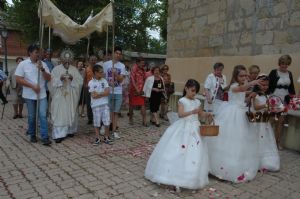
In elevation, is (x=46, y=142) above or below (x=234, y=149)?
below

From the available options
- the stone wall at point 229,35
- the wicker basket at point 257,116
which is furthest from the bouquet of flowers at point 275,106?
the stone wall at point 229,35

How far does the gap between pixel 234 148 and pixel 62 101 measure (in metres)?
4.00

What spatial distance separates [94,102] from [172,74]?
4945 mm

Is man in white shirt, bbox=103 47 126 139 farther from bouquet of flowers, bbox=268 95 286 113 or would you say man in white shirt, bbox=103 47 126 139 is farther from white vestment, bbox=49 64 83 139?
bouquet of flowers, bbox=268 95 286 113

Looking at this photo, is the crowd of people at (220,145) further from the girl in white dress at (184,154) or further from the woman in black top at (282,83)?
the woman in black top at (282,83)

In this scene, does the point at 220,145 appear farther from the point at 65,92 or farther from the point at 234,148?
the point at 65,92

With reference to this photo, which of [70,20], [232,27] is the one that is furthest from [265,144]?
[70,20]

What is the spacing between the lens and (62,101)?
7.22 m

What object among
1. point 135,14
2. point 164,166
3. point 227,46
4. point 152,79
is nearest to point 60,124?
point 152,79

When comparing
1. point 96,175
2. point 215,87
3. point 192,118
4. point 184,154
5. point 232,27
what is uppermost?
point 232,27

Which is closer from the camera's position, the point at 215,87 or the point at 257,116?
the point at 257,116

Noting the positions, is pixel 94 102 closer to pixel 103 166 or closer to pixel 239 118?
pixel 103 166

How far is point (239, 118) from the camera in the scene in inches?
191

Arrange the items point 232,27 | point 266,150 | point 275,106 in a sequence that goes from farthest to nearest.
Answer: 1. point 232,27
2. point 266,150
3. point 275,106
